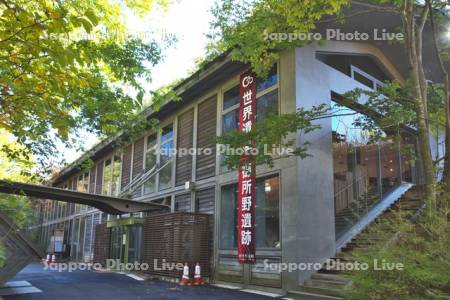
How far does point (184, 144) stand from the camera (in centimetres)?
1552

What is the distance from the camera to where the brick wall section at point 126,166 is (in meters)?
20.5

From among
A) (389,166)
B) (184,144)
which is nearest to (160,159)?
(184,144)

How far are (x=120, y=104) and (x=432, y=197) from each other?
6.02 metres

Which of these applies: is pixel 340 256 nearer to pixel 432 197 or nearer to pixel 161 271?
pixel 432 197

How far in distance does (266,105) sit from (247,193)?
2.50 meters

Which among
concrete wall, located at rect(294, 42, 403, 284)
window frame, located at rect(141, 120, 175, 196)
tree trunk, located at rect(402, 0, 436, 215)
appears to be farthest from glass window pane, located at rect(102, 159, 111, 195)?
tree trunk, located at rect(402, 0, 436, 215)

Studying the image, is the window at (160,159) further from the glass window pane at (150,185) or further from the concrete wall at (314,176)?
the concrete wall at (314,176)

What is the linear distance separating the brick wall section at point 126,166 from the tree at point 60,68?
1035cm

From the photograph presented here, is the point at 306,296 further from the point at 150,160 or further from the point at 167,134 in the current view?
the point at 150,160

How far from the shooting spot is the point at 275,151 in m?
10.8

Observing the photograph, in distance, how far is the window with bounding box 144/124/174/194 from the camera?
1638 centimetres

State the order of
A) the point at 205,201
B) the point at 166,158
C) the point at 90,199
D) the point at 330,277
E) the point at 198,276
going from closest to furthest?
the point at 330,277 → the point at 198,276 → the point at 90,199 → the point at 205,201 → the point at 166,158

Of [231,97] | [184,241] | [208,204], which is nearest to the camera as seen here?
[184,241]

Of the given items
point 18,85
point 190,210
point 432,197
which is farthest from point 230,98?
point 18,85
